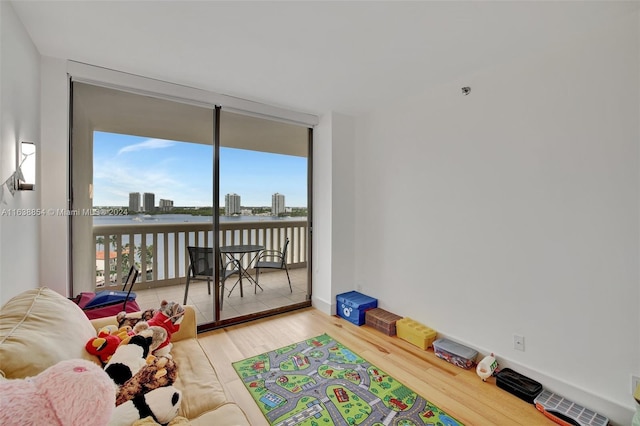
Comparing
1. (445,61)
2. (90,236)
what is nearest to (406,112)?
(445,61)

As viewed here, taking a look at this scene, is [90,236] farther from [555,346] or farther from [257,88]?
[555,346]

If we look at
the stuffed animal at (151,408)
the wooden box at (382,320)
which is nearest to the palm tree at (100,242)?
the stuffed animal at (151,408)

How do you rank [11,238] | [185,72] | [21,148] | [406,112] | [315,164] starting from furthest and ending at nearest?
[315,164]
[406,112]
[185,72]
[21,148]
[11,238]

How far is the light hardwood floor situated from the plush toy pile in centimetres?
68

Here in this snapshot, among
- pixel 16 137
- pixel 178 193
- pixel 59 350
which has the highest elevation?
pixel 16 137

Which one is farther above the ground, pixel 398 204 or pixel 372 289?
pixel 398 204

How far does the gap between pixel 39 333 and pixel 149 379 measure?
1.48 ft

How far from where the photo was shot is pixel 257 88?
105 inches

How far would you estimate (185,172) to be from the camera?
3.16m

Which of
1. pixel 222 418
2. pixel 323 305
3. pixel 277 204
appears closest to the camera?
pixel 222 418

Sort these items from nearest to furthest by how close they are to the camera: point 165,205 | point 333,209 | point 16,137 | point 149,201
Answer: point 16,137
point 149,201
point 165,205
point 333,209

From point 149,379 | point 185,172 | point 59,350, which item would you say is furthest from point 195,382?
point 185,172

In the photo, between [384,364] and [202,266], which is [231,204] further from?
[384,364]

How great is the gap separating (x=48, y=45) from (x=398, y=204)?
313cm
